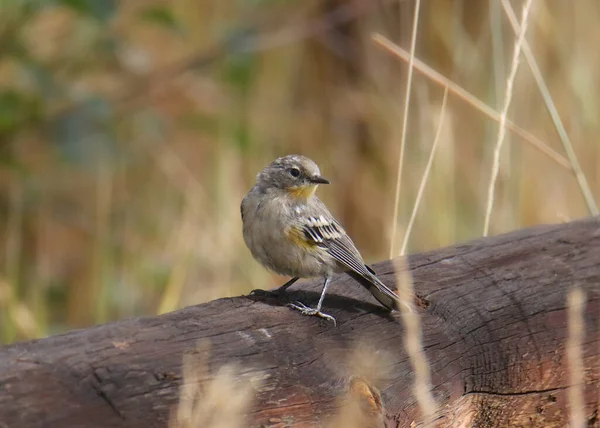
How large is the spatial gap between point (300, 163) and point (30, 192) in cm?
211

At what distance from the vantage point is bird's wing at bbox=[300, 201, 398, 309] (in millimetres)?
2386

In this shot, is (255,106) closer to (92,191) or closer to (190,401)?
(92,191)

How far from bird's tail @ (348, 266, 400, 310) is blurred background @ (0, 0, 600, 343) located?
3.21 ft

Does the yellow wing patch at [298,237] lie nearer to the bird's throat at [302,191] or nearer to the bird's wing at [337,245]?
the bird's wing at [337,245]

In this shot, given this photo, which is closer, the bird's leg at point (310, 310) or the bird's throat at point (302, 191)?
the bird's leg at point (310, 310)

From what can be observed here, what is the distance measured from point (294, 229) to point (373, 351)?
30.2 inches

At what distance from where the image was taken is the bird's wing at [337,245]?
2386 mm

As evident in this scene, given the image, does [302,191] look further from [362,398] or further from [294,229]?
[362,398]

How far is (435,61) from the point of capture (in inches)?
240

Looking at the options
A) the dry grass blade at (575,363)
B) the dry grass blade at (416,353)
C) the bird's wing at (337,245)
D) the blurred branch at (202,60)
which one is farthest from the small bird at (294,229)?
the blurred branch at (202,60)

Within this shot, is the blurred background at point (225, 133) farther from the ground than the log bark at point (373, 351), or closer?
farther from the ground

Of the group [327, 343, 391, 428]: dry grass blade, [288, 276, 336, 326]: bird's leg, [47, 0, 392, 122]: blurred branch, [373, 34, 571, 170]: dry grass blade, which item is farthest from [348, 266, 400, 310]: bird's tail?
[47, 0, 392, 122]: blurred branch

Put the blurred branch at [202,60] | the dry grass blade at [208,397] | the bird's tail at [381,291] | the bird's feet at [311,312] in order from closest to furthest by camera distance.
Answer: the dry grass blade at [208,397]
the bird's feet at [311,312]
the bird's tail at [381,291]
the blurred branch at [202,60]

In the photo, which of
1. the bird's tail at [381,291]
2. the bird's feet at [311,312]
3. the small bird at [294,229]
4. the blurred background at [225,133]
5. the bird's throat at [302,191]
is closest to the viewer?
the bird's feet at [311,312]
